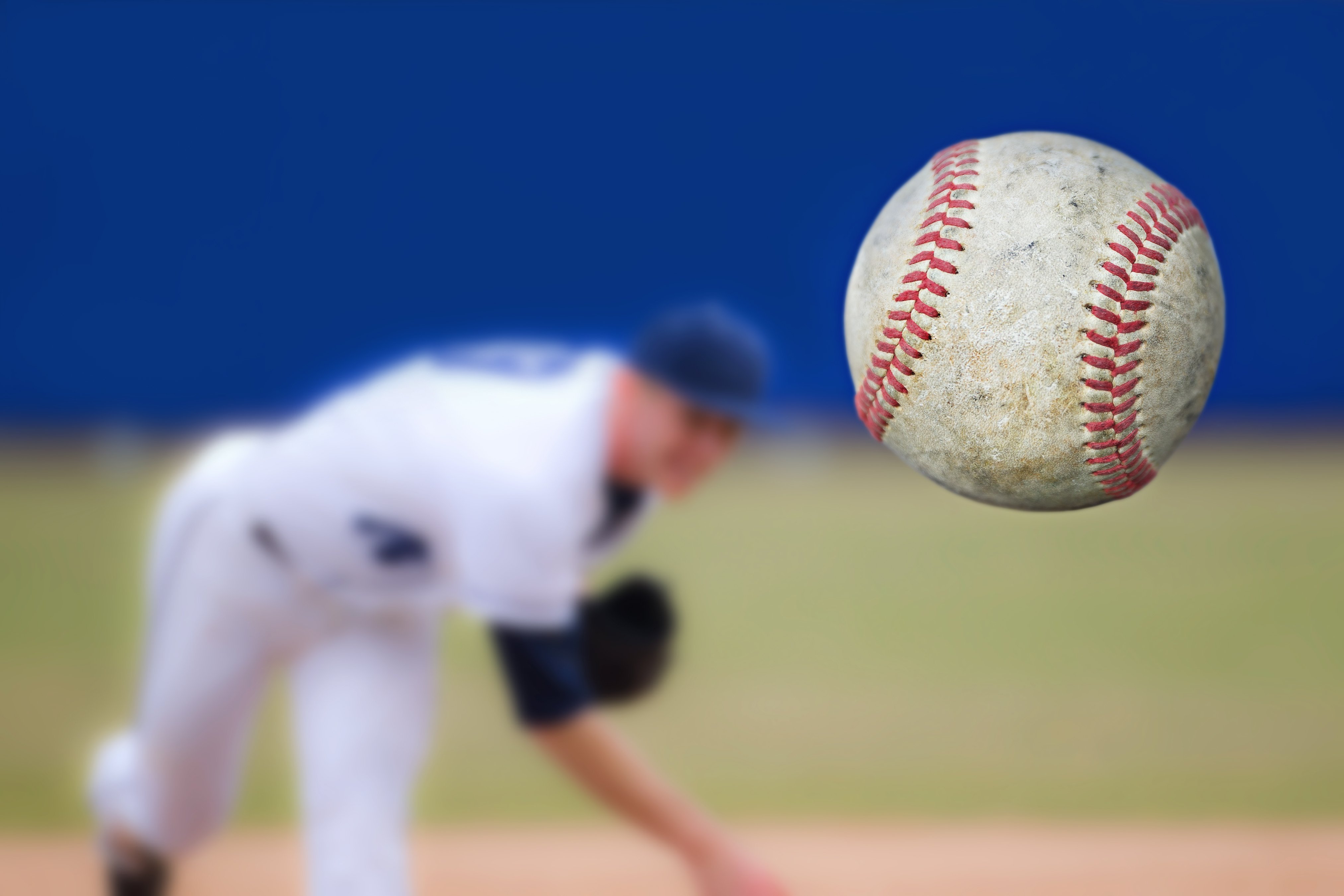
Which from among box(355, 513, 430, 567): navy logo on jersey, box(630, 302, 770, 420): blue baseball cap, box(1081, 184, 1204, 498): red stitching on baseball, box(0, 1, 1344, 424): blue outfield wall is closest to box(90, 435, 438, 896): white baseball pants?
box(355, 513, 430, 567): navy logo on jersey

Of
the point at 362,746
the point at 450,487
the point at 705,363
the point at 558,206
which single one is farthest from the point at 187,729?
the point at 558,206

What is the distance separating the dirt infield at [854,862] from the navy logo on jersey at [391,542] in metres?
0.99

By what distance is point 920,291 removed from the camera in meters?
1.14

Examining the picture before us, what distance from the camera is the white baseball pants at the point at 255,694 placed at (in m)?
1.63

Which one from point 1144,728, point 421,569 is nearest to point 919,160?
point 1144,728

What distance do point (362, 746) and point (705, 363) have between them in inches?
27.5

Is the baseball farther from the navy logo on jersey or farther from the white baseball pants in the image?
the white baseball pants

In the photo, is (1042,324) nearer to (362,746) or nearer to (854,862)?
(362,746)

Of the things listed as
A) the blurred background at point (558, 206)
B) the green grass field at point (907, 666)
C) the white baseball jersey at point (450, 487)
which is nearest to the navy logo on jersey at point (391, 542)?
the white baseball jersey at point (450, 487)

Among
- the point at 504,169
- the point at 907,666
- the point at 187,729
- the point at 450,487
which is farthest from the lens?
the point at 504,169

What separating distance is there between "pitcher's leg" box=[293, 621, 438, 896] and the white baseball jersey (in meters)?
0.07

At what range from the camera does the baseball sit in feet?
3.61

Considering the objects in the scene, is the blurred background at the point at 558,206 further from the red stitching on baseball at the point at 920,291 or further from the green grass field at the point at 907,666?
the red stitching on baseball at the point at 920,291

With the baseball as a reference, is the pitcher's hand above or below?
below
